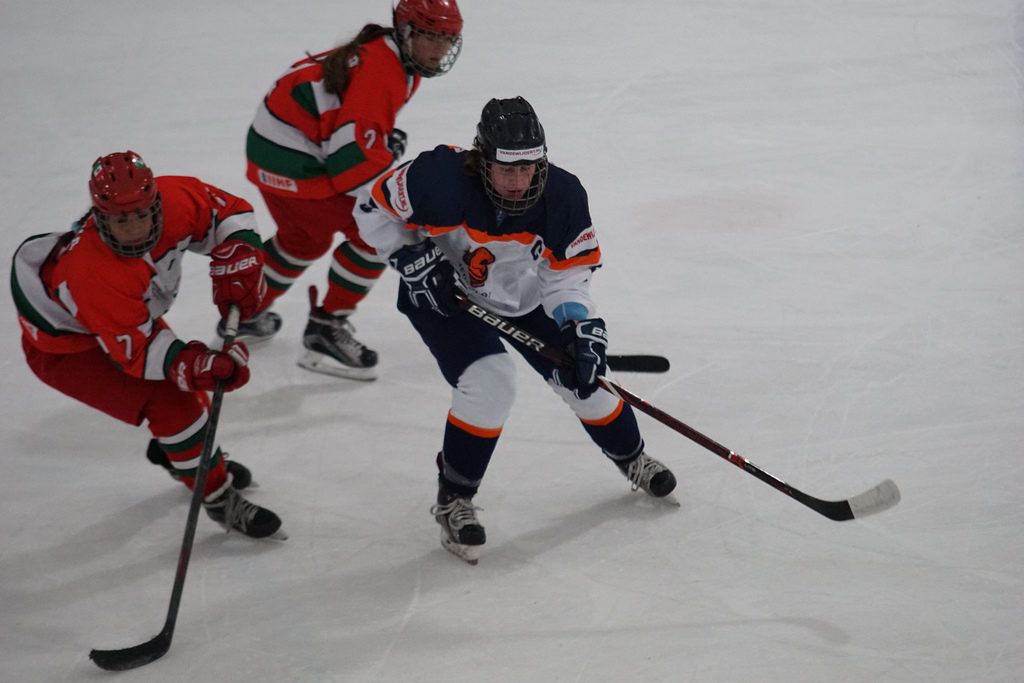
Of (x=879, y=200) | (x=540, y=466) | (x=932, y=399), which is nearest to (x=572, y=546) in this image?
(x=540, y=466)

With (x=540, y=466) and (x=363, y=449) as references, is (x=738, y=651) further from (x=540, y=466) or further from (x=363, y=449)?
(x=363, y=449)

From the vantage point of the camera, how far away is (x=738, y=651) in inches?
84.4

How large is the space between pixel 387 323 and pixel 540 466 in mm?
944

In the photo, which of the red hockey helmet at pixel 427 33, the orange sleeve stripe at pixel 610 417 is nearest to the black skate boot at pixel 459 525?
the orange sleeve stripe at pixel 610 417

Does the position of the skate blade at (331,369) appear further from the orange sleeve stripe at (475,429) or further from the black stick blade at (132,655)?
the black stick blade at (132,655)

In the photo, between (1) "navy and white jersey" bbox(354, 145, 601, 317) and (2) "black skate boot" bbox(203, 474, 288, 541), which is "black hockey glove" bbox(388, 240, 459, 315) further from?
(2) "black skate boot" bbox(203, 474, 288, 541)

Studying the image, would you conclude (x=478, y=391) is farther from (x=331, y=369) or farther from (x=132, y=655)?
(x=331, y=369)

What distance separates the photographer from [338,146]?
288 cm

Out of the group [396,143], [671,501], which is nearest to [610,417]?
[671,501]

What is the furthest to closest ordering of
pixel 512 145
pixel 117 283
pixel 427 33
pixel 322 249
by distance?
pixel 322 249 → pixel 427 33 → pixel 117 283 → pixel 512 145

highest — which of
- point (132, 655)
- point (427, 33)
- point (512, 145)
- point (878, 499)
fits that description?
point (427, 33)

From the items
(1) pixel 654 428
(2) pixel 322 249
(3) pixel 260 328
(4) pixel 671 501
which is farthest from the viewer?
(3) pixel 260 328

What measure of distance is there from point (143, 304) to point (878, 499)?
1.61 m

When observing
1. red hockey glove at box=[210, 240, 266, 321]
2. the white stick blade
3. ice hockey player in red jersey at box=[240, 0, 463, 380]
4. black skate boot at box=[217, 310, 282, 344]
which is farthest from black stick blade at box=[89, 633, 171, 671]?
the white stick blade
